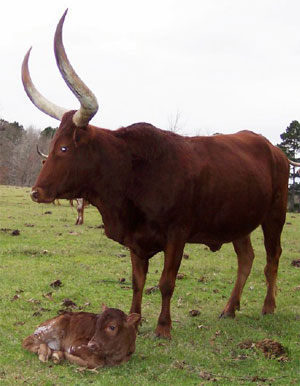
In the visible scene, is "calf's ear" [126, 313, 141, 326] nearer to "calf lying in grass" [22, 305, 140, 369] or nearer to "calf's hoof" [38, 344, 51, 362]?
"calf lying in grass" [22, 305, 140, 369]

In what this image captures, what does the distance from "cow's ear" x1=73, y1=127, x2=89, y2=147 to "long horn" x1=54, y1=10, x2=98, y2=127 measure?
2.7 inches

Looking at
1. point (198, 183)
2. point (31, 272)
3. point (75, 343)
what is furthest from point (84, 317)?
point (31, 272)

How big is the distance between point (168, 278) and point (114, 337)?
3.92 feet

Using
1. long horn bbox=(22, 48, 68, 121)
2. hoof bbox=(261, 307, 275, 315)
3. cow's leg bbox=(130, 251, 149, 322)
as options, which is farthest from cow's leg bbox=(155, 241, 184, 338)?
long horn bbox=(22, 48, 68, 121)

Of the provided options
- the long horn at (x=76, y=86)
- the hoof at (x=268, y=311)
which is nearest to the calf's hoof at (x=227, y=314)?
the hoof at (x=268, y=311)

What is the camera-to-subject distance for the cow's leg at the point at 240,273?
7.56 metres

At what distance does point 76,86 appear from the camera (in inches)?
218

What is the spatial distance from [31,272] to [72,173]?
14.2 feet

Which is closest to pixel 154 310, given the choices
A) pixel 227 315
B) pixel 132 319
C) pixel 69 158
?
pixel 227 315

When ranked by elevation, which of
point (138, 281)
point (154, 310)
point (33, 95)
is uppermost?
point (33, 95)

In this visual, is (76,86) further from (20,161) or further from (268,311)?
(20,161)

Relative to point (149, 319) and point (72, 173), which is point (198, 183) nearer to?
point (72, 173)

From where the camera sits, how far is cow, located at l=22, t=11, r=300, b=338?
5906mm

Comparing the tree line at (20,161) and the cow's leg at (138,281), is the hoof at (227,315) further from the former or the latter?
the tree line at (20,161)
